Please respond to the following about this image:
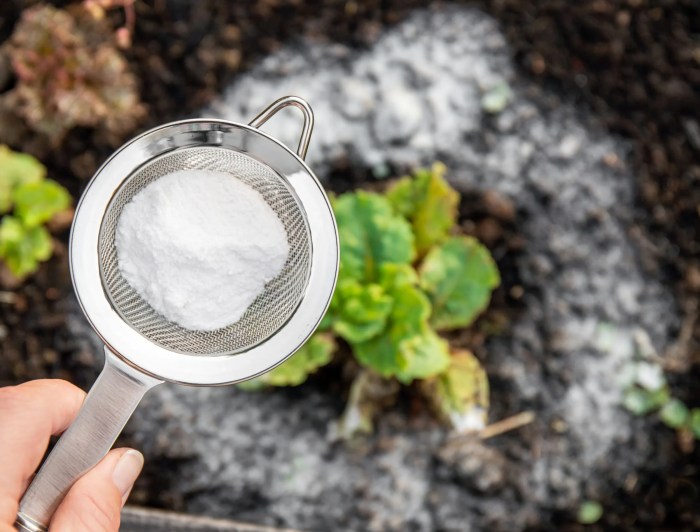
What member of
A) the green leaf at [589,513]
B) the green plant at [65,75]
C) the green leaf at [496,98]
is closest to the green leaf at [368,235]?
the green leaf at [496,98]

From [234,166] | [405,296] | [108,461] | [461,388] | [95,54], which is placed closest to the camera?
[108,461]

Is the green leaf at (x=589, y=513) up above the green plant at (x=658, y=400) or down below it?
below

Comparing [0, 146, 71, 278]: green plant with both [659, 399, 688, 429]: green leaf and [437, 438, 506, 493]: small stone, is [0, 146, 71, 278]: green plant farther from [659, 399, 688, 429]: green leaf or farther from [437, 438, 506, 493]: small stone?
[659, 399, 688, 429]: green leaf

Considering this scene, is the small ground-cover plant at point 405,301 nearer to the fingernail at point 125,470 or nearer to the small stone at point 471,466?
the small stone at point 471,466

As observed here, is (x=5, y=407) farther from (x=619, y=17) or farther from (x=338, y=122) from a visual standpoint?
(x=619, y=17)

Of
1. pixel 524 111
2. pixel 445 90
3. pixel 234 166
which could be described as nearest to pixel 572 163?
pixel 524 111

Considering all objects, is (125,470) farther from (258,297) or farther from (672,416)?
(672,416)

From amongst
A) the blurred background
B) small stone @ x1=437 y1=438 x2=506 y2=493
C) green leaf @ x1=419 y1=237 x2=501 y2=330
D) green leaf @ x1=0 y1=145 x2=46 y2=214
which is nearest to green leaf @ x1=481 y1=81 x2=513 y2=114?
the blurred background
